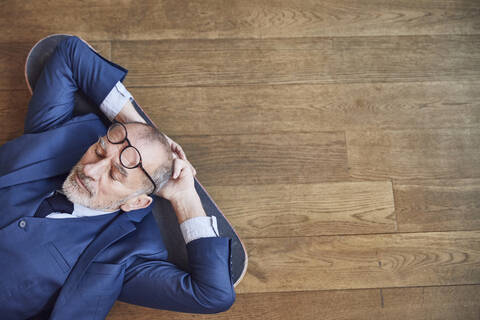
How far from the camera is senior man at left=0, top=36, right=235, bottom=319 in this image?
3.90 feet

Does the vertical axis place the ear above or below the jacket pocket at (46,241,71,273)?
above

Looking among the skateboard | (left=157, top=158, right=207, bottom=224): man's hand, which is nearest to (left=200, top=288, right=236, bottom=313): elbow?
the skateboard

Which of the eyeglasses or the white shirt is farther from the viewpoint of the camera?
the white shirt

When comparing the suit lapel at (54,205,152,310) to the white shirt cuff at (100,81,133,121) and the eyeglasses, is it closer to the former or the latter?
the eyeglasses

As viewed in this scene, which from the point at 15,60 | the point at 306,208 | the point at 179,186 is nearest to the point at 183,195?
the point at 179,186

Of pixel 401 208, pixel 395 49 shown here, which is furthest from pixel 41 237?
pixel 395 49

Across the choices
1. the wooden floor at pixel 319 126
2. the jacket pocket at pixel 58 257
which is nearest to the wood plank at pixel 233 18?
the wooden floor at pixel 319 126

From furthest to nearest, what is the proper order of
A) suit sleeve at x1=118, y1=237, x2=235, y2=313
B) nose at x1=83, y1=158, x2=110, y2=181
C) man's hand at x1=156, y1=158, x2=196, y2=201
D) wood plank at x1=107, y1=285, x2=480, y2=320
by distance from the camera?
wood plank at x1=107, y1=285, x2=480, y2=320 → man's hand at x1=156, y1=158, x2=196, y2=201 → suit sleeve at x1=118, y1=237, x2=235, y2=313 → nose at x1=83, y1=158, x2=110, y2=181

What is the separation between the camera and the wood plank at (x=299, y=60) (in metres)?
1.67

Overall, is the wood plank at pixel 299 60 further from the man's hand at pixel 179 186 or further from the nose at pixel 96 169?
the nose at pixel 96 169

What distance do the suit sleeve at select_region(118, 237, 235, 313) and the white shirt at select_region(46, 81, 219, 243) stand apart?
30mm

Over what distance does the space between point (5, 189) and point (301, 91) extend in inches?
48.7

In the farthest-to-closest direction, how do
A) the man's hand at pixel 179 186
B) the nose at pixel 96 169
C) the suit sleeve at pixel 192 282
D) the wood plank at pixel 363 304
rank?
the wood plank at pixel 363 304
the man's hand at pixel 179 186
the suit sleeve at pixel 192 282
the nose at pixel 96 169

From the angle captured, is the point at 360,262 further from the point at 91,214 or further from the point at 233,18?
the point at 233,18
